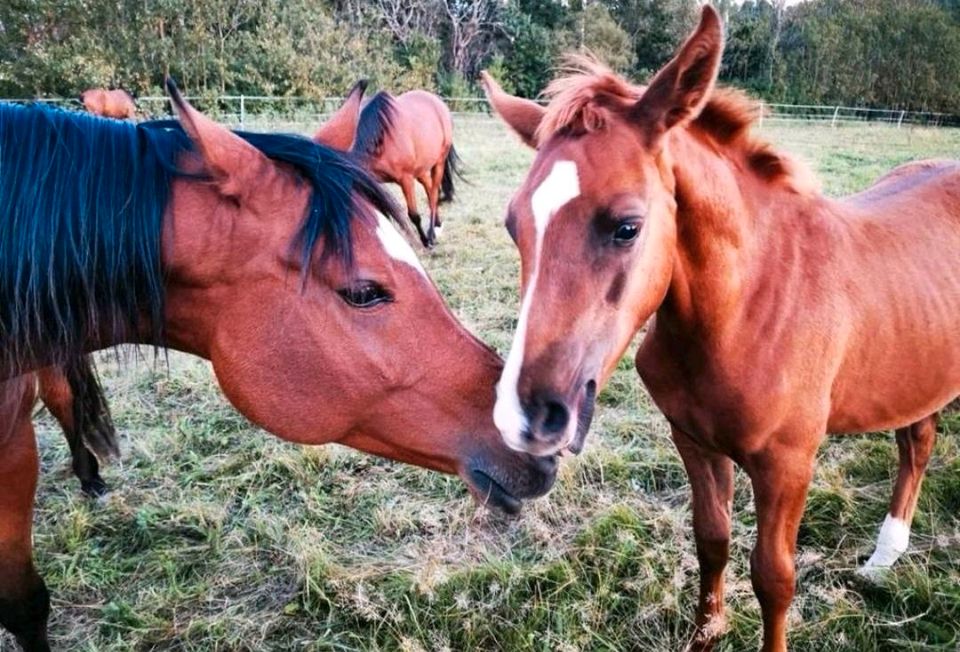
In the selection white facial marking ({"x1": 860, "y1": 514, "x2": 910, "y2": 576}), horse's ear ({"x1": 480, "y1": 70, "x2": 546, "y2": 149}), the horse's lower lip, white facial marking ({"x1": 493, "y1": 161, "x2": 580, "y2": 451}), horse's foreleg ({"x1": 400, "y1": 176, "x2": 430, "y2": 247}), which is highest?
horse's ear ({"x1": 480, "y1": 70, "x2": 546, "y2": 149})

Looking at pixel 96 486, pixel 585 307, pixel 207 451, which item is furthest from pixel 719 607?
pixel 96 486

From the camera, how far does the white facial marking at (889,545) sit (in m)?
2.46

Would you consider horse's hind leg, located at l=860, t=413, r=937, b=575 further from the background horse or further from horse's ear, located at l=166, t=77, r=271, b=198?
the background horse

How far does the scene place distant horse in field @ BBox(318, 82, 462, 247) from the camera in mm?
7098

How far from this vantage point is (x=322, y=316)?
1.46 m

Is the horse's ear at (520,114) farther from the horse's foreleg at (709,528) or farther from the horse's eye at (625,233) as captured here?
the horse's foreleg at (709,528)

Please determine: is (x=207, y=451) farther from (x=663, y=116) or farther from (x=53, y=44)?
(x=53, y=44)

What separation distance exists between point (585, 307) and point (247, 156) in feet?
2.80

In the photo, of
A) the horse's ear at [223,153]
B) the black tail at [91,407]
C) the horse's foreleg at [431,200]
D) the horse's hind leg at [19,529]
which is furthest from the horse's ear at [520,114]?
the horse's foreleg at [431,200]

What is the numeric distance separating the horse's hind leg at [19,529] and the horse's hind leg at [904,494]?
9.73 feet

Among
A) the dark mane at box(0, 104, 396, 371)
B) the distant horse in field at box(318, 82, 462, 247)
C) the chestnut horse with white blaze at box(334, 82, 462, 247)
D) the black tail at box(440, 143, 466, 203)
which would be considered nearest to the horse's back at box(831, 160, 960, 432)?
the dark mane at box(0, 104, 396, 371)

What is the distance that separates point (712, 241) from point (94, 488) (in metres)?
3.05

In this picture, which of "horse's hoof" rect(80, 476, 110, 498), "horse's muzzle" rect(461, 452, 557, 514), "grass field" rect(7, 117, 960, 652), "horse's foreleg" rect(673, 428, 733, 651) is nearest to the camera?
"horse's muzzle" rect(461, 452, 557, 514)

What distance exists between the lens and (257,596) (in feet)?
8.06
